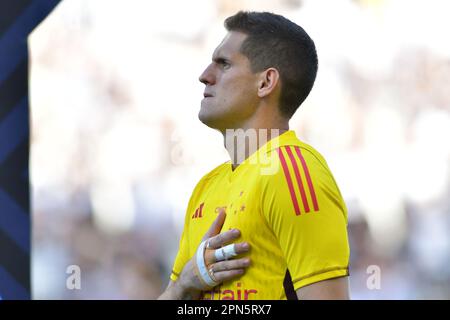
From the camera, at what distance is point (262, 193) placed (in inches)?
76.5

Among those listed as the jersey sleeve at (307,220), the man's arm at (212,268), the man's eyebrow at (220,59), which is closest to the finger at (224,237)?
the man's arm at (212,268)

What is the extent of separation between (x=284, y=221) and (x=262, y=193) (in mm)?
116

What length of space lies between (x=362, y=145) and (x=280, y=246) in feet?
7.56

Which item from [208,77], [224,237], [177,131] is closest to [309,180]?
[224,237]

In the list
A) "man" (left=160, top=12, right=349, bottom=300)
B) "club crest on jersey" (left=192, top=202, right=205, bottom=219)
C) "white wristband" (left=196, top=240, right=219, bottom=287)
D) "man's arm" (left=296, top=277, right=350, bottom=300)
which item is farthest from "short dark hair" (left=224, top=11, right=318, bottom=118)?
"man's arm" (left=296, top=277, right=350, bottom=300)

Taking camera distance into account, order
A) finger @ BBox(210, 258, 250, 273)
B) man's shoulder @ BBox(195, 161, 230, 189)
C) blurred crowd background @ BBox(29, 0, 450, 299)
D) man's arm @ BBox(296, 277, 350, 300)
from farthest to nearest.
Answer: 1. blurred crowd background @ BBox(29, 0, 450, 299)
2. man's shoulder @ BBox(195, 161, 230, 189)
3. finger @ BBox(210, 258, 250, 273)
4. man's arm @ BBox(296, 277, 350, 300)

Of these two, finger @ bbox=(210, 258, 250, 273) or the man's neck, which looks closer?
finger @ bbox=(210, 258, 250, 273)

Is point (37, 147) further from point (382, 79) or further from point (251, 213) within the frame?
point (251, 213)

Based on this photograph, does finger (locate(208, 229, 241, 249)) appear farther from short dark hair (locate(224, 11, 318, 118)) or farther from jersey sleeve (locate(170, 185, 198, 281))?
short dark hair (locate(224, 11, 318, 118))

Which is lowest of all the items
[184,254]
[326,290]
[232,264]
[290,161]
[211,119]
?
[326,290]

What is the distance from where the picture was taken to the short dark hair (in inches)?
87.2

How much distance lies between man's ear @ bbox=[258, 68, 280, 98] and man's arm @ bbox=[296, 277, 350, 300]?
649mm

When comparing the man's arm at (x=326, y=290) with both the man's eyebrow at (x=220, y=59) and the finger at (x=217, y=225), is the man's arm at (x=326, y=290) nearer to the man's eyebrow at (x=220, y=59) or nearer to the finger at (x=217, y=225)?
the finger at (x=217, y=225)

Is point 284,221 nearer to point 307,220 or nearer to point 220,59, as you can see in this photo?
point 307,220
